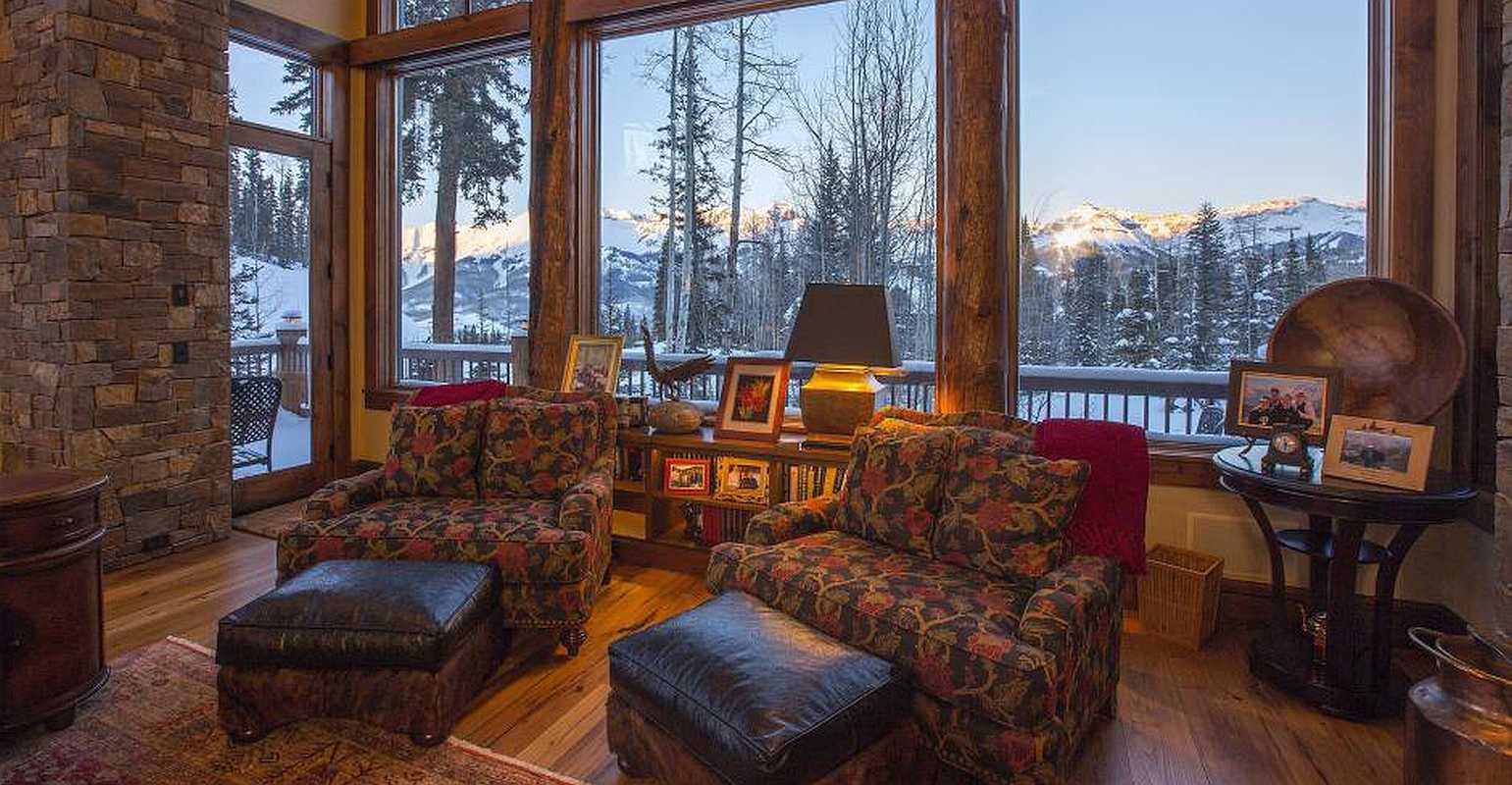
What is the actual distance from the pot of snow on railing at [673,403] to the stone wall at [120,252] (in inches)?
96.4

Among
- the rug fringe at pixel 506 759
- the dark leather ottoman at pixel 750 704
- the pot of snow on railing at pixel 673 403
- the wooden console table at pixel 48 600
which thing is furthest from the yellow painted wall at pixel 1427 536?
the wooden console table at pixel 48 600

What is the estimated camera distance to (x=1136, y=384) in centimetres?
355

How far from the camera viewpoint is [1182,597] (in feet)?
10.0

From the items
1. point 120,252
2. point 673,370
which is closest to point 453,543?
point 673,370

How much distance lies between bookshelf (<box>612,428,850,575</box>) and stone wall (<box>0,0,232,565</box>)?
2333 millimetres

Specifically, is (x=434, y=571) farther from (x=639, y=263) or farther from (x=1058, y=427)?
(x=639, y=263)

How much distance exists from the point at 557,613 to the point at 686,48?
3.08 meters

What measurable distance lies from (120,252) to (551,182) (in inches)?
82.1

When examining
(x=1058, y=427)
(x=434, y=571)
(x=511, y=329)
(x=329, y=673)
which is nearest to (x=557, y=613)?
(x=434, y=571)

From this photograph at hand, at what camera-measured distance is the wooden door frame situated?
4883mm

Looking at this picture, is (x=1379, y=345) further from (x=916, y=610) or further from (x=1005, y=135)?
(x=916, y=610)

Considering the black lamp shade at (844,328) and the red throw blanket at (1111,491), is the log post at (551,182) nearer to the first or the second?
the black lamp shade at (844,328)

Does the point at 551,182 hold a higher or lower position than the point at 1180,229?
higher

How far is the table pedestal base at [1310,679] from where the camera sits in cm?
247
